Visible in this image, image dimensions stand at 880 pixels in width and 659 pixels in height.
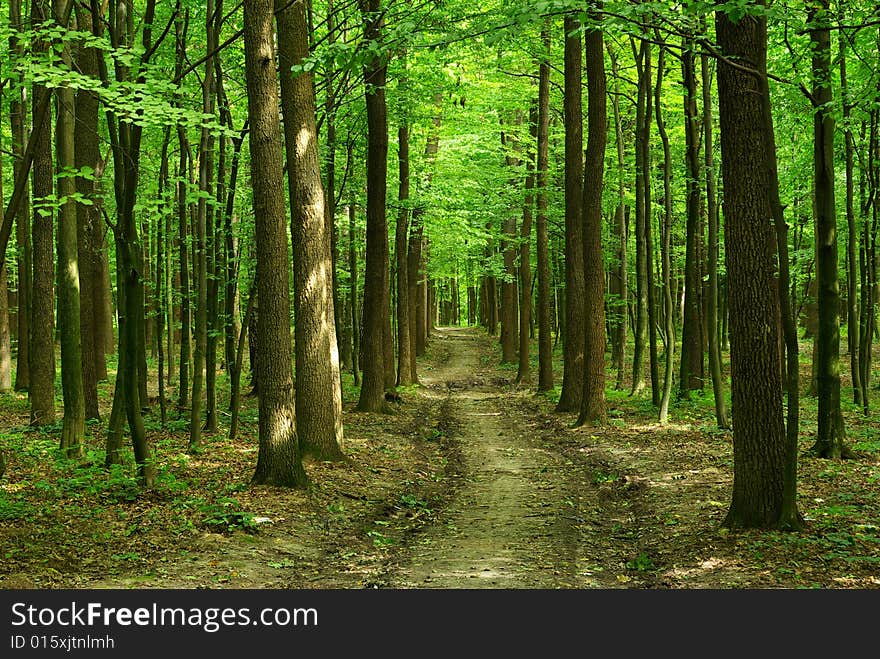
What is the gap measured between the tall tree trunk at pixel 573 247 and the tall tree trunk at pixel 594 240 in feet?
3.71

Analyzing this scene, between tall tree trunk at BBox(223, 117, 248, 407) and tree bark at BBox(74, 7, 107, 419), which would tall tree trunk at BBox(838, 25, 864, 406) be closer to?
tall tree trunk at BBox(223, 117, 248, 407)

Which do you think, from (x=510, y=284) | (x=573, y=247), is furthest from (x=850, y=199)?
(x=510, y=284)

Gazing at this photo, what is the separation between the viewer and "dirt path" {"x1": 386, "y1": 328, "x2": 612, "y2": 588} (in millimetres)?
6719

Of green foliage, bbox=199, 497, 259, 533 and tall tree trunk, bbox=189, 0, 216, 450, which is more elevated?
tall tree trunk, bbox=189, 0, 216, 450

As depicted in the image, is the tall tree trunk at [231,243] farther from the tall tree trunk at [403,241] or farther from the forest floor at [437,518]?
the tall tree trunk at [403,241]

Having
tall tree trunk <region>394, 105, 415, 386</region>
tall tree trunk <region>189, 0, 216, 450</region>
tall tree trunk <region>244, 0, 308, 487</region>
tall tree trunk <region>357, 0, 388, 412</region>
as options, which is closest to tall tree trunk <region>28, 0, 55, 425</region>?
tall tree trunk <region>189, 0, 216, 450</region>

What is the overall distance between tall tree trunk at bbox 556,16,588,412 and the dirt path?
1.91 metres

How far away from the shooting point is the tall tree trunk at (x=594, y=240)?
1584 centimetres

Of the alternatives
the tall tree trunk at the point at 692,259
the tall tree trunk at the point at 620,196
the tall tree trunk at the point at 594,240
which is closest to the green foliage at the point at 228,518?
the tall tree trunk at the point at 594,240

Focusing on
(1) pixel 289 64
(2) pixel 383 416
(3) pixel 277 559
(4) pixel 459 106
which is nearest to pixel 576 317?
(2) pixel 383 416

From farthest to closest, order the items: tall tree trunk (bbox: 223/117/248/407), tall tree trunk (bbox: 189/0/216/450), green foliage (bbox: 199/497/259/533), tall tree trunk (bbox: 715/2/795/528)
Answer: tall tree trunk (bbox: 223/117/248/407)
tall tree trunk (bbox: 189/0/216/450)
green foliage (bbox: 199/497/259/533)
tall tree trunk (bbox: 715/2/795/528)

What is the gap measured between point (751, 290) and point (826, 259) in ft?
11.1

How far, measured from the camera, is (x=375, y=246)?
16.9 m

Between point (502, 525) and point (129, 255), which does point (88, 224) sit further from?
point (502, 525)
